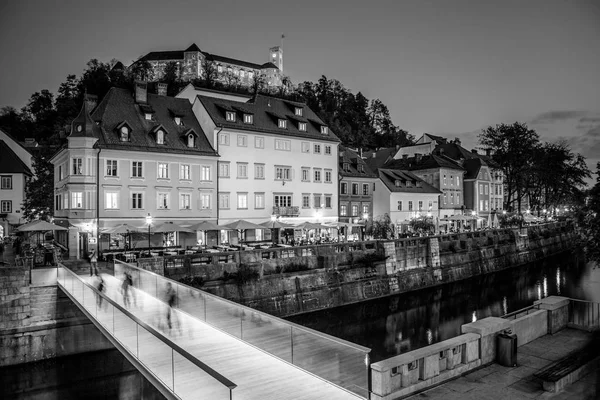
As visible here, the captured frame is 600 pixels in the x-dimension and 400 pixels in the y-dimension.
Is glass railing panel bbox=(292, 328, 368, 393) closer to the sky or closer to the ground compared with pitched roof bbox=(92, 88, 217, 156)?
closer to the ground

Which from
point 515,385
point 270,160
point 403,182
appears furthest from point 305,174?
point 515,385

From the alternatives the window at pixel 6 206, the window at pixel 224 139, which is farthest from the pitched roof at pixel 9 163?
the window at pixel 224 139

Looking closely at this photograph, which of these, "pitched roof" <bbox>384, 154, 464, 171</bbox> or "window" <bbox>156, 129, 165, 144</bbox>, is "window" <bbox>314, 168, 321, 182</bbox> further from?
"pitched roof" <bbox>384, 154, 464, 171</bbox>

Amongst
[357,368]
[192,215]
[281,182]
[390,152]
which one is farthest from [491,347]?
[390,152]

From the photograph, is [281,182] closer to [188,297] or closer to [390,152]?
[188,297]

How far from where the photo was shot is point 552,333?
611 inches

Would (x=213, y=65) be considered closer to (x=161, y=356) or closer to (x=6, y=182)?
(x=6, y=182)

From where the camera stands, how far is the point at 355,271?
108ft

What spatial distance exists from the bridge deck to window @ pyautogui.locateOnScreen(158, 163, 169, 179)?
22814mm

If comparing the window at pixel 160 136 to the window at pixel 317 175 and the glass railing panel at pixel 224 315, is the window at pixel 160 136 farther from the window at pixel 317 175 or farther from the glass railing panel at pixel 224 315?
the glass railing panel at pixel 224 315

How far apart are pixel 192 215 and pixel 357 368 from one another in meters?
31.6

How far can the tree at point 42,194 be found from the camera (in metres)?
46.0

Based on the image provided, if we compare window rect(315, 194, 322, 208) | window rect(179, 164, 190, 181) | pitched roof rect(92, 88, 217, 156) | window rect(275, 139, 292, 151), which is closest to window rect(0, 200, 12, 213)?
pitched roof rect(92, 88, 217, 156)

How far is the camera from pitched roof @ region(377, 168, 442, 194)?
5738 centimetres
